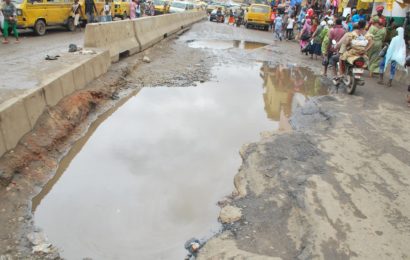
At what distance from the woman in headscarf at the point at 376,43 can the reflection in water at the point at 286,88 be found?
5.73 ft

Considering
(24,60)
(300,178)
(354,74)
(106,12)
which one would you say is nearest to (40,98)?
(24,60)

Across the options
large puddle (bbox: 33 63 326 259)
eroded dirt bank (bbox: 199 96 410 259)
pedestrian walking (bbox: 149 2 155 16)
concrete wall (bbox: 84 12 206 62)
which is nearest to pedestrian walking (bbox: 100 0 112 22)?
concrete wall (bbox: 84 12 206 62)

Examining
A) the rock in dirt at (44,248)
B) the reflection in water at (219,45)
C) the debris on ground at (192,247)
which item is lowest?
the reflection in water at (219,45)

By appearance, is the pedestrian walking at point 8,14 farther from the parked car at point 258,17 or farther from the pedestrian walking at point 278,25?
the parked car at point 258,17

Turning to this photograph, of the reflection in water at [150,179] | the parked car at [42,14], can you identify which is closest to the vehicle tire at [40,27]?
the parked car at [42,14]

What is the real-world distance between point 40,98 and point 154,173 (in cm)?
227

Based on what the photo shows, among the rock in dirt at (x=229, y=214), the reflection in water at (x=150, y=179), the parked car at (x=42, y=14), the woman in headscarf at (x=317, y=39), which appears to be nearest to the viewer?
the reflection in water at (x=150, y=179)

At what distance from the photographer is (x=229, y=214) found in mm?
4051

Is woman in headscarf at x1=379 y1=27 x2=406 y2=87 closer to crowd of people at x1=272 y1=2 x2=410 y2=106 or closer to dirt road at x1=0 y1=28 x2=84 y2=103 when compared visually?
crowd of people at x1=272 y1=2 x2=410 y2=106

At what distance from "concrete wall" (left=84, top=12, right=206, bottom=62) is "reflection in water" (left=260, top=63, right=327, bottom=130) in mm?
4363

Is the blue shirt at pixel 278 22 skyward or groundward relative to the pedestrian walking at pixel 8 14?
groundward

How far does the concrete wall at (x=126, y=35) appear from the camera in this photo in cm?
991

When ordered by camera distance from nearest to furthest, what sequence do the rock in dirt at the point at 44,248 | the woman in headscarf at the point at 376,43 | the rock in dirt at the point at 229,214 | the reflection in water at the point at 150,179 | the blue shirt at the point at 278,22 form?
the rock in dirt at the point at 44,248 < the reflection in water at the point at 150,179 < the rock in dirt at the point at 229,214 < the woman in headscarf at the point at 376,43 < the blue shirt at the point at 278,22

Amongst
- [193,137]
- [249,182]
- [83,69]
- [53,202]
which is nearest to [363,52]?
[193,137]
